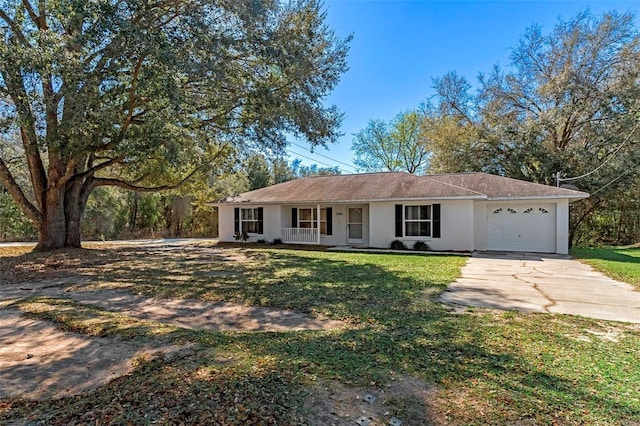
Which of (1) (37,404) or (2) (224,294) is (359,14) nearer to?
(2) (224,294)

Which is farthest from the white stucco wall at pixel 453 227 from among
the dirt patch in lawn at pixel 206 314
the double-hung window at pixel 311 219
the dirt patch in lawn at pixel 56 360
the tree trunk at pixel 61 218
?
the tree trunk at pixel 61 218

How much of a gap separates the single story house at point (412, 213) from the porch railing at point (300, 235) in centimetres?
5

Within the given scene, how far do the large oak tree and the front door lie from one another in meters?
6.17

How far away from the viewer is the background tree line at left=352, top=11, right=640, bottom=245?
1894 cm

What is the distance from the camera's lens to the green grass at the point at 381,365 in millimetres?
2562

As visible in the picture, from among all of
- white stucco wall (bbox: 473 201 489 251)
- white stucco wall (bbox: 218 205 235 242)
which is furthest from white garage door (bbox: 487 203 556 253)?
white stucco wall (bbox: 218 205 235 242)

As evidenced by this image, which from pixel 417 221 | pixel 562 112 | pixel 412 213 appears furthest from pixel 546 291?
pixel 562 112

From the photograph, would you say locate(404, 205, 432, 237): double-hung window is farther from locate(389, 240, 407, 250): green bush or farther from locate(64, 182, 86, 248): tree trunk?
locate(64, 182, 86, 248): tree trunk

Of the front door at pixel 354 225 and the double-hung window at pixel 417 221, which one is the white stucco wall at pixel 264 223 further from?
the double-hung window at pixel 417 221

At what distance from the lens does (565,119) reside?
20.4 meters

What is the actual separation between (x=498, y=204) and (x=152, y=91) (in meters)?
14.0

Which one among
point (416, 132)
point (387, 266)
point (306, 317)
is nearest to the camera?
point (306, 317)

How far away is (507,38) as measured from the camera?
71.7ft

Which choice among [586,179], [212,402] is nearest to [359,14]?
[212,402]
